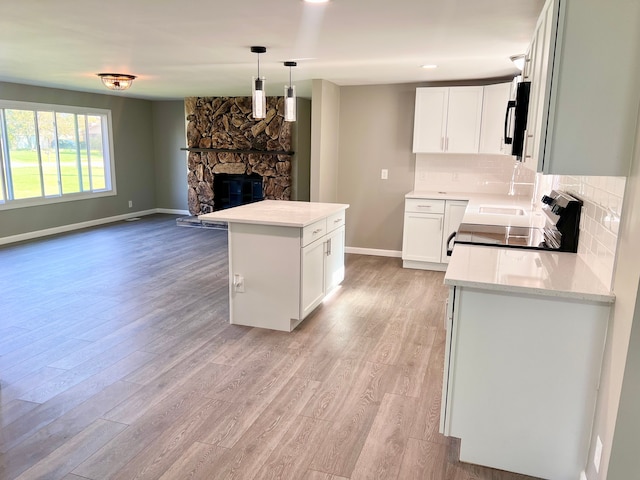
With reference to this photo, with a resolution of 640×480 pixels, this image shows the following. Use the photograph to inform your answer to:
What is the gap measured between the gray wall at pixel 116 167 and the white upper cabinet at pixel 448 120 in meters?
5.53

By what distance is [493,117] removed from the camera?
5125 mm

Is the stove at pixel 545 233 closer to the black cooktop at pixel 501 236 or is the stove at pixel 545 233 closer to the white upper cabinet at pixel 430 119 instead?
the black cooktop at pixel 501 236

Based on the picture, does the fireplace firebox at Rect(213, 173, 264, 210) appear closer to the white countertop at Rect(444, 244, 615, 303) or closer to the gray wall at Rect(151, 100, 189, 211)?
the gray wall at Rect(151, 100, 189, 211)

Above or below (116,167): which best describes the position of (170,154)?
above

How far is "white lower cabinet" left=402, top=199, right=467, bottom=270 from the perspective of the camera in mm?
5266

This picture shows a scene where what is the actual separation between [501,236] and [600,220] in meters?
0.84

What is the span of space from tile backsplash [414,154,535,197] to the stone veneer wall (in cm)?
282

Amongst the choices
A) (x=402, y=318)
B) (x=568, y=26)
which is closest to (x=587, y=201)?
(x=568, y=26)

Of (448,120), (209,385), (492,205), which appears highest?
(448,120)

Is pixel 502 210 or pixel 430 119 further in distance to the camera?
pixel 430 119

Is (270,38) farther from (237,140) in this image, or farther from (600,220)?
(237,140)

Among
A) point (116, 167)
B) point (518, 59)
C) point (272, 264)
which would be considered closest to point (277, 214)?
point (272, 264)

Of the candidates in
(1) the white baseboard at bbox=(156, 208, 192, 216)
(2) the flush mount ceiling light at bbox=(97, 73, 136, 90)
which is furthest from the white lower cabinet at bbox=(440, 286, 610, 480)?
(1) the white baseboard at bbox=(156, 208, 192, 216)

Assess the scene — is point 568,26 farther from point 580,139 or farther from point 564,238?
point 564,238
